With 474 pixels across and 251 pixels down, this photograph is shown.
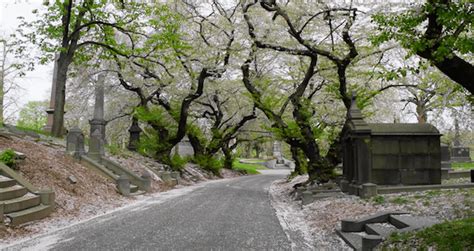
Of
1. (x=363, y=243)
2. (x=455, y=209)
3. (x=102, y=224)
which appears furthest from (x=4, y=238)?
(x=455, y=209)

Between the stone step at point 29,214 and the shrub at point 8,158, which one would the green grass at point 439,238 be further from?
the shrub at point 8,158

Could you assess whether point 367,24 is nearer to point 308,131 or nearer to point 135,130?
point 308,131

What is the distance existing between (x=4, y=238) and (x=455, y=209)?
8974 mm

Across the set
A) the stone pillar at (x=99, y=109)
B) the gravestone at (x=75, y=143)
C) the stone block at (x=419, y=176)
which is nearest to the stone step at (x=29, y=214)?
the gravestone at (x=75, y=143)

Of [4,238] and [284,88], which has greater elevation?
[284,88]

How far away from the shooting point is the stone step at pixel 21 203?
8.34m

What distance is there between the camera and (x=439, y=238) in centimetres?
550

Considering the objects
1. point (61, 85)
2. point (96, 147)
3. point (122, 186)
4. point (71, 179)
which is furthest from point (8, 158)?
point (61, 85)

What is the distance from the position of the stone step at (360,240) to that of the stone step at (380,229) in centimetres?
22

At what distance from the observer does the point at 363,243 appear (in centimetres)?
653

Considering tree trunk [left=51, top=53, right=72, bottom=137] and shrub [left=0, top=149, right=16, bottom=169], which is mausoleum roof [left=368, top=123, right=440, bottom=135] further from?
tree trunk [left=51, top=53, right=72, bottom=137]

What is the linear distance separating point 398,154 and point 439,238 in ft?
28.5

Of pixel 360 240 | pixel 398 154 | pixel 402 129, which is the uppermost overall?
pixel 402 129

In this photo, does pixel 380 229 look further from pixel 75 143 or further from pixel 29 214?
pixel 75 143
